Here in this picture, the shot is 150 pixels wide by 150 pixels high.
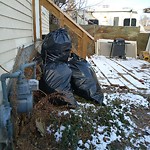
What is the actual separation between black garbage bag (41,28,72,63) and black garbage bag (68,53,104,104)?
0.22 meters

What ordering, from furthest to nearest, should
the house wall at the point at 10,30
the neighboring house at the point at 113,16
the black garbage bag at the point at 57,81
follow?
the neighboring house at the point at 113,16 → the black garbage bag at the point at 57,81 → the house wall at the point at 10,30

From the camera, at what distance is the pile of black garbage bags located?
2.69 m

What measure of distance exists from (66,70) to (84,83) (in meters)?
0.35

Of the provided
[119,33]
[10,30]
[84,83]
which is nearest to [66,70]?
[84,83]

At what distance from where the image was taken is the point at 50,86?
8.61 ft

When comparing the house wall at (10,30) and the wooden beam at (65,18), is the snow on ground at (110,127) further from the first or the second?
the wooden beam at (65,18)

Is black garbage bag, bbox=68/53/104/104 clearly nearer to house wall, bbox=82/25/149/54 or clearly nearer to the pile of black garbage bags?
the pile of black garbage bags

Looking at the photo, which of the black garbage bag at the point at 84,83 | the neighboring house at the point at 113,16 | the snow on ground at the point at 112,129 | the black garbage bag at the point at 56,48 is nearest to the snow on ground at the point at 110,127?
the snow on ground at the point at 112,129

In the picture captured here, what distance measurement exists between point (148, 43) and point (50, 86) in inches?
334

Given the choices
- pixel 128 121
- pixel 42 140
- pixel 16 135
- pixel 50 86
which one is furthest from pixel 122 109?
pixel 16 135

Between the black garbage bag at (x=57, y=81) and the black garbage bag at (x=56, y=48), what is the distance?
0.19 m

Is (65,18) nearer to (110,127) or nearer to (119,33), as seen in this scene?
(110,127)

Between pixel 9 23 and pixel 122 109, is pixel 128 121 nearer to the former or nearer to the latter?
pixel 122 109

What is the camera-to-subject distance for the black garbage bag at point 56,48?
9.46 feet
